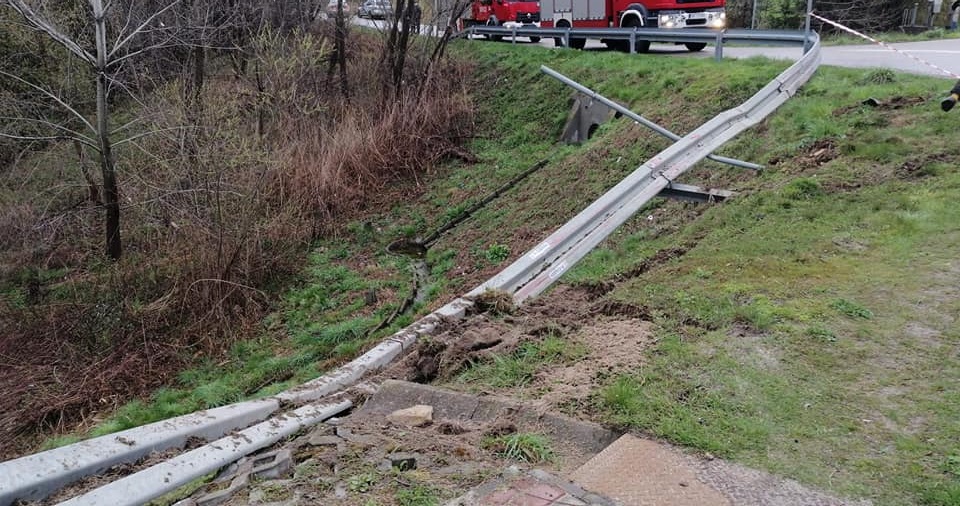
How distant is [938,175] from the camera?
6.79m

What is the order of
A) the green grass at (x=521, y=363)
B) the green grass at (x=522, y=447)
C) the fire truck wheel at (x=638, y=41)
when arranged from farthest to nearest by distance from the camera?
the fire truck wheel at (x=638, y=41), the green grass at (x=521, y=363), the green grass at (x=522, y=447)

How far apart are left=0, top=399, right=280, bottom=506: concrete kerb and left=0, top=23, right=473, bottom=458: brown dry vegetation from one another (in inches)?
184

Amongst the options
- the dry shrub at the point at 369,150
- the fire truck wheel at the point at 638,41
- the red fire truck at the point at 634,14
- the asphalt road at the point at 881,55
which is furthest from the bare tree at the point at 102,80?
the red fire truck at the point at 634,14

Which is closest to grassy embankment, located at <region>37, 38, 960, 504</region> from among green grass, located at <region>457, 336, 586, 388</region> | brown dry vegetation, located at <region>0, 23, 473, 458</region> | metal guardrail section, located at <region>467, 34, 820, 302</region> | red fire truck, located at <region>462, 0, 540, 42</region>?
metal guardrail section, located at <region>467, 34, 820, 302</region>

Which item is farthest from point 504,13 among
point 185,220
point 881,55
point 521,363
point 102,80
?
point 521,363

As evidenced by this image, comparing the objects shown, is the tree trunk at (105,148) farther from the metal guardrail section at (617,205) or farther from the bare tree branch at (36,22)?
the metal guardrail section at (617,205)

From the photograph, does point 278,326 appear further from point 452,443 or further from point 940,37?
point 940,37

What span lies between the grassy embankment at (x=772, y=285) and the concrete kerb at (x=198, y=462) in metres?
1.89

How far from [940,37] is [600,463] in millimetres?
20899

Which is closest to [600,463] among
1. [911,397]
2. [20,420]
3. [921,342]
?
[911,397]

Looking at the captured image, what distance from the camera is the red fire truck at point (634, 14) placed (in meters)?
18.1

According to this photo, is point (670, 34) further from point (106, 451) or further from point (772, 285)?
point (106, 451)

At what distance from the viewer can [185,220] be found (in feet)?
37.4

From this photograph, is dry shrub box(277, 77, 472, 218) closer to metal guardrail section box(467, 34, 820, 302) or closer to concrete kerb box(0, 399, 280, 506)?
metal guardrail section box(467, 34, 820, 302)
